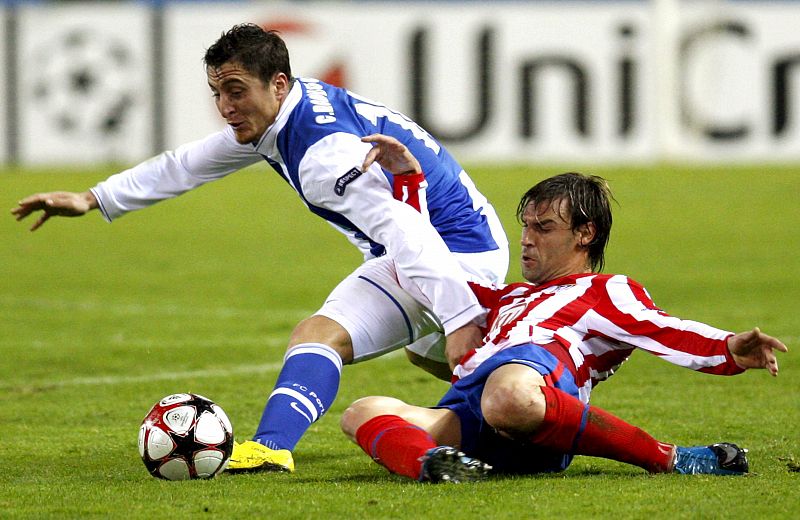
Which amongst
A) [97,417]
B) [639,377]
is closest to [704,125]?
[639,377]

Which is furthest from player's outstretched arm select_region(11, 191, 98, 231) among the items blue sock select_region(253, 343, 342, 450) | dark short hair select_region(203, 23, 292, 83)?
blue sock select_region(253, 343, 342, 450)

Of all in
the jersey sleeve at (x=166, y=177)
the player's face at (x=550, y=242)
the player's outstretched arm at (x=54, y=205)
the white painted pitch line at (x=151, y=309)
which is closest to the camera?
the player's face at (x=550, y=242)

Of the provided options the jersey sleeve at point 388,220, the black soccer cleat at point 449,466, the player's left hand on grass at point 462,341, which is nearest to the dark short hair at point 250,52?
the jersey sleeve at point 388,220

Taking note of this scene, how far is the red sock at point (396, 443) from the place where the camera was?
A: 16.3 ft

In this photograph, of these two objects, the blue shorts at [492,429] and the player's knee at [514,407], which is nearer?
the player's knee at [514,407]

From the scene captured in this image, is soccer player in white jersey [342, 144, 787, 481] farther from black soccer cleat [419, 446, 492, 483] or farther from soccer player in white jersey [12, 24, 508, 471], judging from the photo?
soccer player in white jersey [12, 24, 508, 471]

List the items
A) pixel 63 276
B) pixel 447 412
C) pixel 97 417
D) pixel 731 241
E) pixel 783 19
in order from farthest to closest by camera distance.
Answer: pixel 783 19, pixel 731 241, pixel 63 276, pixel 97 417, pixel 447 412

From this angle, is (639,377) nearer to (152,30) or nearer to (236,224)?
(236,224)

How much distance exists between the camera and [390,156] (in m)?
5.39

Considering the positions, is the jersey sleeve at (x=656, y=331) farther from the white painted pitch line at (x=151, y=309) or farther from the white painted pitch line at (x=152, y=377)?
the white painted pitch line at (x=151, y=309)

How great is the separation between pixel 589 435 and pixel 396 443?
66cm

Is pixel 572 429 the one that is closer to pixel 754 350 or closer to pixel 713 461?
pixel 713 461

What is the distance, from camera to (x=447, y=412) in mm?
5242

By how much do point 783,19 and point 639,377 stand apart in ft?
53.4
